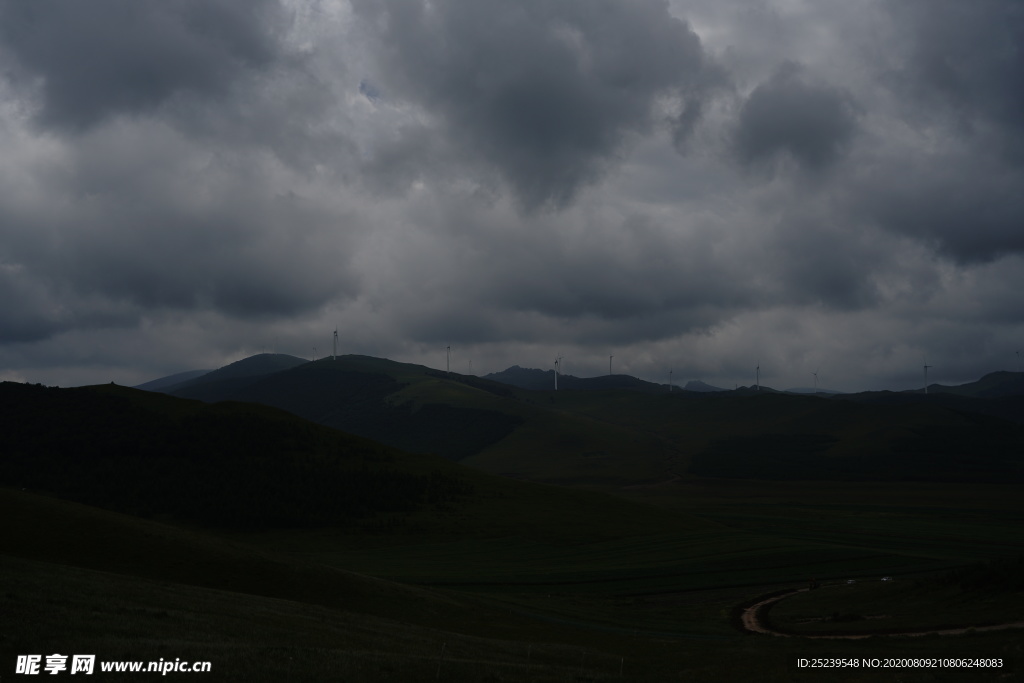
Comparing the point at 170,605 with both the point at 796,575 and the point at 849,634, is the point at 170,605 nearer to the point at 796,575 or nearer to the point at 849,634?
the point at 849,634

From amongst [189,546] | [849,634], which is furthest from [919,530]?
[189,546]

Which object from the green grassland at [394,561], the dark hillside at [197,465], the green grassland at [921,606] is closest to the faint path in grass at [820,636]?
the green grassland at [921,606]

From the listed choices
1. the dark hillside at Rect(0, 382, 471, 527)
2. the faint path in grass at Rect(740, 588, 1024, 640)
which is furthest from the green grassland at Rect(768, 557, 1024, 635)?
the dark hillside at Rect(0, 382, 471, 527)

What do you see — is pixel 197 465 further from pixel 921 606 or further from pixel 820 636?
pixel 921 606

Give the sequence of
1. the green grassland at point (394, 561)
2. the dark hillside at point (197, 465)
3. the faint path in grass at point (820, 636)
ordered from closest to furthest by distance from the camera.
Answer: the green grassland at point (394, 561), the faint path in grass at point (820, 636), the dark hillside at point (197, 465)

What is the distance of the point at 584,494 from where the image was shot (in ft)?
568

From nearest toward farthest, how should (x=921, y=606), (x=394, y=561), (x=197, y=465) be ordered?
1. (x=921, y=606)
2. (x=394, y=561)
3. (x=197, y=465)


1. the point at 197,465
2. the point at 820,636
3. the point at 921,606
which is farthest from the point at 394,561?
the point at 921,606

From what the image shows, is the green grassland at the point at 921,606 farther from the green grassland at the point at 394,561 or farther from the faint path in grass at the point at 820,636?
the faint path in grass at the point at 820,636

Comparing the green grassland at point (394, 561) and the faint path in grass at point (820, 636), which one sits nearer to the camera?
the green grassland at point (394, 561)

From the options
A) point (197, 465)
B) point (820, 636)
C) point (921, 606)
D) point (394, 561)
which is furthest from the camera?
point (197, 465)

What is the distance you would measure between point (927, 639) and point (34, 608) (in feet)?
157

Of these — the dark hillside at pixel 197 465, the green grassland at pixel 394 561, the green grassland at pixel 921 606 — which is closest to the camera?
the green grassland at pixel 394 561

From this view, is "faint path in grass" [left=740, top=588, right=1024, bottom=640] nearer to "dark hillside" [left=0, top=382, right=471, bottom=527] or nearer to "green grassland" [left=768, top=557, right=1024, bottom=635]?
"green grassland" [left=768, top=557, right=1024, bottom=635]
